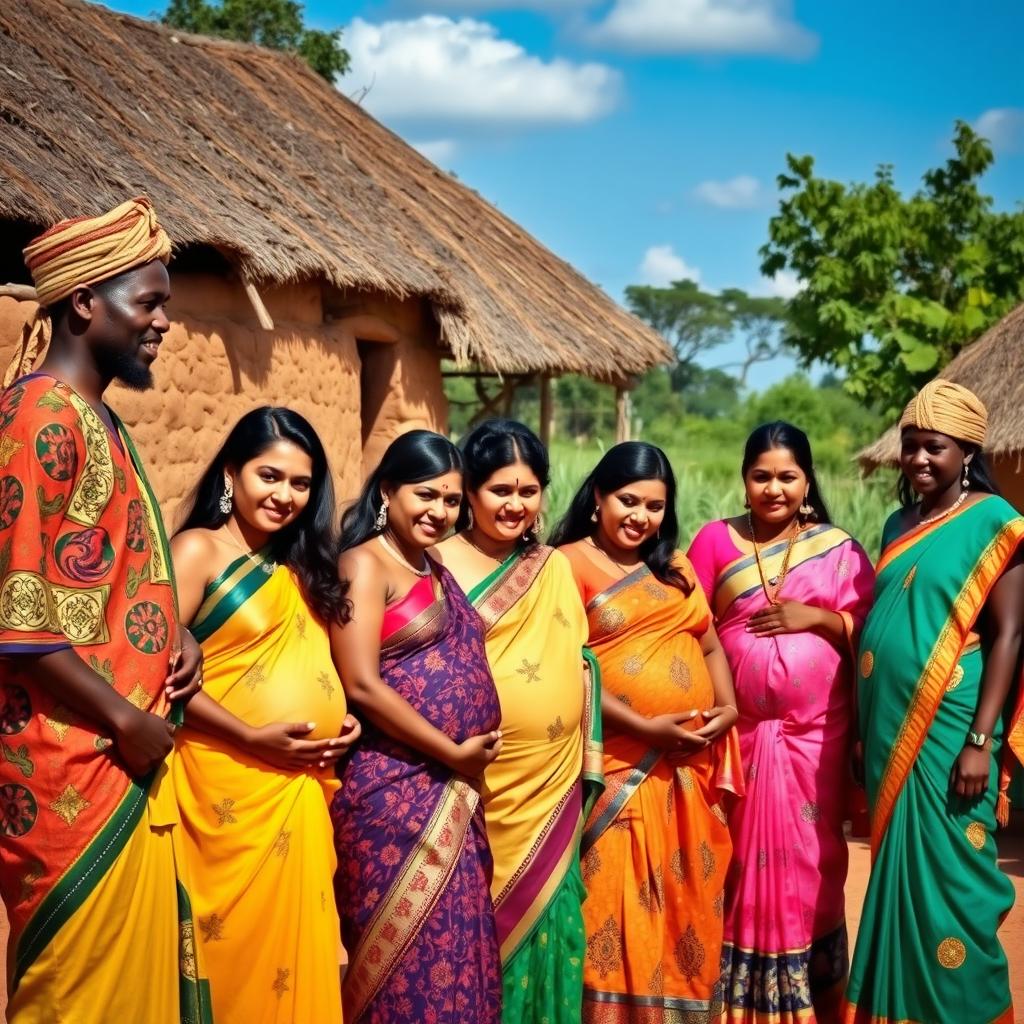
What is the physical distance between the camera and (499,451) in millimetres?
4082

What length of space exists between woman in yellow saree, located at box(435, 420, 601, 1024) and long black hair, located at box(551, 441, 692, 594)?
280 millimetres

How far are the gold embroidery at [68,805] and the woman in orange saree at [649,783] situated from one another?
1943 millimetres

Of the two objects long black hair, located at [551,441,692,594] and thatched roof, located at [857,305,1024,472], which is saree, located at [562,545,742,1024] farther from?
thatched roof, located at [857,305,1024,472]

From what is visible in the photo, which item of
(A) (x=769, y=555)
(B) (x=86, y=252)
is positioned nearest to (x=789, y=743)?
(A) (x=769, y=555)

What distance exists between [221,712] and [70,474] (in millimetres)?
833

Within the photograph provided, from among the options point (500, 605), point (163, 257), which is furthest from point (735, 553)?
point (163, 257)

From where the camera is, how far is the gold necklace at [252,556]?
353cm

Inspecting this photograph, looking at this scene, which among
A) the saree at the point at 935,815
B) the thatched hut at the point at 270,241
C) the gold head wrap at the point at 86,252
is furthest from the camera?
the thatched hut at the point at 270,241

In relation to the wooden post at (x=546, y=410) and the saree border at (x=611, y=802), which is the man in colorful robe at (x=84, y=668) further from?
the wooden post at (x=546, y=410)

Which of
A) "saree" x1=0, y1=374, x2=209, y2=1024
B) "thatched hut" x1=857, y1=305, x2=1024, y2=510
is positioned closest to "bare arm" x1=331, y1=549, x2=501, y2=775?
"saree" x1=0, y1=374, x2=209, y2=1024

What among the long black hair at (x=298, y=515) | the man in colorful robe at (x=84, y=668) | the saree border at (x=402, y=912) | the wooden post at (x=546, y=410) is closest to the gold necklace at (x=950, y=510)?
the saree border at (x=402, y=912)

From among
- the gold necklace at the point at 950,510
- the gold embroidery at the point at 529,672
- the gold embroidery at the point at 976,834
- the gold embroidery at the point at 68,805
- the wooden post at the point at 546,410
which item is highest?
the wooden post at the point at 546,410

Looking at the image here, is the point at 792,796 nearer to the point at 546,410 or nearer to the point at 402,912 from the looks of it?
the point at 402,912

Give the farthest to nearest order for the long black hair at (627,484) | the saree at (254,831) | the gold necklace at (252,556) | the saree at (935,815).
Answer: the long black hair at (627,484) < the saree at (935,815) < the gold necklace at (252,556) < the saree at (254,831)
